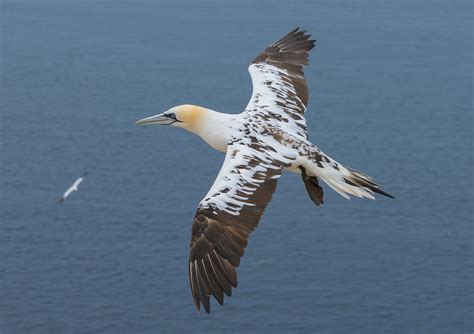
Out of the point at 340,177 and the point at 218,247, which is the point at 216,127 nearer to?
the point at 340,177

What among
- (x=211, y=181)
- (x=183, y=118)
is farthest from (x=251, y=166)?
(x=211, y=181)

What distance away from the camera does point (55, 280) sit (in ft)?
434

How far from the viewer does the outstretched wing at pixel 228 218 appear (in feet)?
63.3

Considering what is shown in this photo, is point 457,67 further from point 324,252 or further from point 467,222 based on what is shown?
point 324,252

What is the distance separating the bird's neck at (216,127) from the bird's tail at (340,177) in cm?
214

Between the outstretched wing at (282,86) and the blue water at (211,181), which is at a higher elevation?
the outstretched wing at (282,86)

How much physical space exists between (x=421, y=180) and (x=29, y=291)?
5269 centimetres

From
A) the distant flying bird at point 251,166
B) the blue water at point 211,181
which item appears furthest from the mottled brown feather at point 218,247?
the blue water at point 211,181

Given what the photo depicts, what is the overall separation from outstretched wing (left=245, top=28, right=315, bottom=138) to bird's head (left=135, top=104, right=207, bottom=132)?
125 centimetres

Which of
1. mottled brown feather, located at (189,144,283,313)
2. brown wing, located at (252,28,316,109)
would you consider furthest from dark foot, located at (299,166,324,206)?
brown wing, located at (252,28,316,109)

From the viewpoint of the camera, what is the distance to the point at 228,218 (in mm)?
20172

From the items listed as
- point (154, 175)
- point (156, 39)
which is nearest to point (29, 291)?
point (154, 175)

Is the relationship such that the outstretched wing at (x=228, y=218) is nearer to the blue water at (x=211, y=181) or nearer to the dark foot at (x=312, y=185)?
the dark foot at (x=312, y=185)

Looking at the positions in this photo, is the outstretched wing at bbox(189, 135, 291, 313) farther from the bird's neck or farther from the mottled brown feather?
the bird's neck
